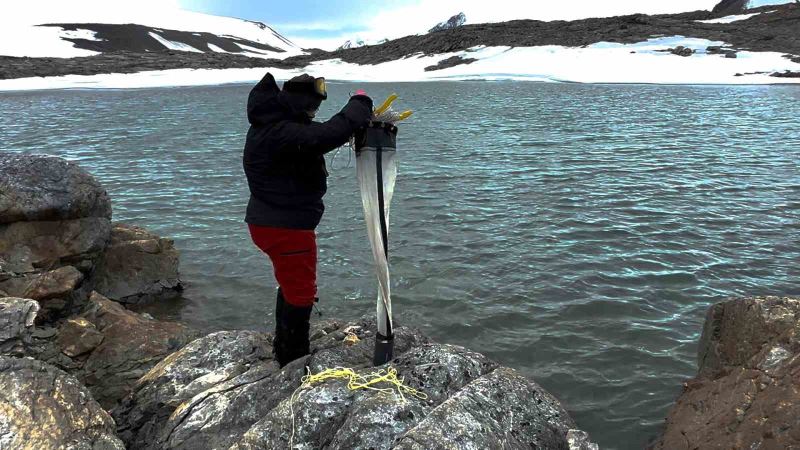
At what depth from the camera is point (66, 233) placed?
26.4 feet

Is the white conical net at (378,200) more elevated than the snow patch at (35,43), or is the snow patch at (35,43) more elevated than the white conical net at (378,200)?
the snow patch at (35,43)

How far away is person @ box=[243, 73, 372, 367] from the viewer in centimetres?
411

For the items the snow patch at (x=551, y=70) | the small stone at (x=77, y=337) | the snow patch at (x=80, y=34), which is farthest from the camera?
the snow patch at (x=80, y=34)

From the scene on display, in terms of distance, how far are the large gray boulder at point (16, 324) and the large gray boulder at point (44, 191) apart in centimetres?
277

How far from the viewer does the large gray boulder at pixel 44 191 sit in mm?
7824

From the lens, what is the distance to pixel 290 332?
4805 millimetres

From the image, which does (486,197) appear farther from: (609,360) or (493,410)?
(493,410)

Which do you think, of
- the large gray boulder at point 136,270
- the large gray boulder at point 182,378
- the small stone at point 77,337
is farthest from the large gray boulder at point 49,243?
the large gray boulder at point 182,378

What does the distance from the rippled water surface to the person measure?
1.57 feet

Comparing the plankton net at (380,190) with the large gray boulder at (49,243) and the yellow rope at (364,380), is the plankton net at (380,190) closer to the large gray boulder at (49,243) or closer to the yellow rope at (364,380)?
the yellow rope at (364,380)

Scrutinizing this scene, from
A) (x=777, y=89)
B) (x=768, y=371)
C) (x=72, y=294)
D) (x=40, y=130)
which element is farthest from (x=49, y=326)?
(x=777, y=89)

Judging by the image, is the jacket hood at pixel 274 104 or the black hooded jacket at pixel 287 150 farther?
the jacket hood at pixel 274 104

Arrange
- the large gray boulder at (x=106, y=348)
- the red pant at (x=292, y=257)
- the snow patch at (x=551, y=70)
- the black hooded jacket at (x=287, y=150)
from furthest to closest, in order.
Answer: the snow patch at (x=551, y=70)
the large gray boulder at (x=106, y=348)
the red pant at (x=292, y=257)
the black hooded jacket at (x=287, y=150)

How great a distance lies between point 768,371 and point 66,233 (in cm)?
893
